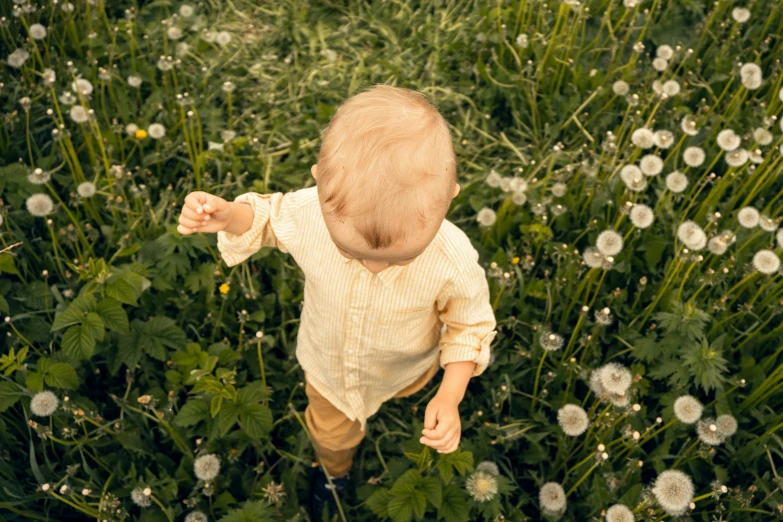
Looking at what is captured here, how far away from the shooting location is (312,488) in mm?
2238

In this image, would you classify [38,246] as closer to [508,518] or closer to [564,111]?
[508,518]

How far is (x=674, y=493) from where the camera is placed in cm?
177

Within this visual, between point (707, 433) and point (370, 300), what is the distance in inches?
47.5

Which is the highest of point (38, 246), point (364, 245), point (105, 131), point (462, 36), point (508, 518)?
point (364, 245)

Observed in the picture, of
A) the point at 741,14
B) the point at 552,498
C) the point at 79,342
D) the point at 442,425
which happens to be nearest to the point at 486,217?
the point at 552,498

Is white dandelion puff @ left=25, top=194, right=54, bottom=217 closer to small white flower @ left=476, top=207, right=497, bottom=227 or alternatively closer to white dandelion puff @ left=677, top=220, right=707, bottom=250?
small white flower @ left=476, top=207, right=497, bottom=227

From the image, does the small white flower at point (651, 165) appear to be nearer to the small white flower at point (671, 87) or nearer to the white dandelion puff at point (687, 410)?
the small white flower at point (671, 87)

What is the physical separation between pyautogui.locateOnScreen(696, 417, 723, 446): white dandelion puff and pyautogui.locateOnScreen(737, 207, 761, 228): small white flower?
841 millimetres

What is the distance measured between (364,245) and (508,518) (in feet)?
4.22

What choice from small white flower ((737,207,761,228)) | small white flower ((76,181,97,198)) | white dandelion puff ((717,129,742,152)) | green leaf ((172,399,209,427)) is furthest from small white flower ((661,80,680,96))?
small white flower ((76,181,97,198))

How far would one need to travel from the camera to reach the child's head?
113 centimetres

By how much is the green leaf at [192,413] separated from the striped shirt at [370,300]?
0.40m

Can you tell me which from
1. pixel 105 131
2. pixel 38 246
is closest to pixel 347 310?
pixel 38 246

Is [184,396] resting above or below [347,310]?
below
